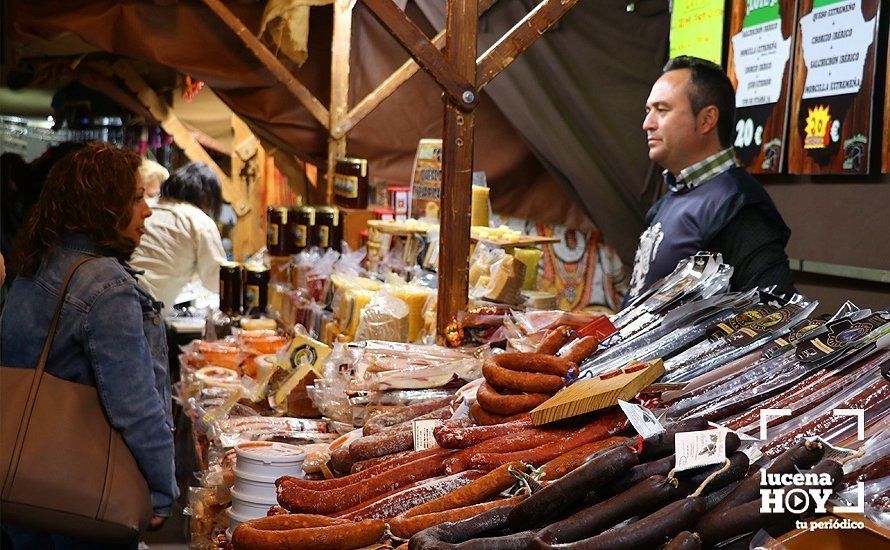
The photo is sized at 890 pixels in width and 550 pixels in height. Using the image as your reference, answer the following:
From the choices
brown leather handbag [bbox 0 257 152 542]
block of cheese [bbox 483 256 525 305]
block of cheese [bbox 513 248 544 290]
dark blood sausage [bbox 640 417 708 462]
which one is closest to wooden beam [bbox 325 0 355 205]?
block of cheese [bbox 513 248 544 290]

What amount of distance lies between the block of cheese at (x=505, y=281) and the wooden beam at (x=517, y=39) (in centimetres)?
80

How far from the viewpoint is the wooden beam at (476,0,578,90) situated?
396 centimetres

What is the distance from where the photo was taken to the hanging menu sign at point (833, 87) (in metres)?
4.29

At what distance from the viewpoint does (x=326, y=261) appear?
532cm

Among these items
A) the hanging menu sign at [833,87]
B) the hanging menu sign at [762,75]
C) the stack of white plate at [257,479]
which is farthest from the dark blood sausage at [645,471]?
the hanging menu sign at [762,75]

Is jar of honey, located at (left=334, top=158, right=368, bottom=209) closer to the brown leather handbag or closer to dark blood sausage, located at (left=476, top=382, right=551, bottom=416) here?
the brown leather handbag

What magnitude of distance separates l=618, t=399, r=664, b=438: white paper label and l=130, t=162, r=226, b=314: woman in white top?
19.2 feet

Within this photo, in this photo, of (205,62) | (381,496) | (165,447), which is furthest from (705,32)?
(381,496)

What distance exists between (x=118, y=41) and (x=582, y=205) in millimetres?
3574

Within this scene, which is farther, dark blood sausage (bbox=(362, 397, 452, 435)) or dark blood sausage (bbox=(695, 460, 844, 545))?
dark blood sausage (bbox=(362, 397, 452, 435))

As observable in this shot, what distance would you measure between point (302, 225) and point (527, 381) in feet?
11.4

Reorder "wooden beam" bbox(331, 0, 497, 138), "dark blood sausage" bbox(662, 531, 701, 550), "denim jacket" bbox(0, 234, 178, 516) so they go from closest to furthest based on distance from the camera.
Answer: "dark blood sausage" bbox(662, 531, 701, 550) < "denim jacket" bbox(0, 234, 178, 516) < "wooden beam" bbox(331, 0, 497, 138)

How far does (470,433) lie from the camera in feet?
7.26

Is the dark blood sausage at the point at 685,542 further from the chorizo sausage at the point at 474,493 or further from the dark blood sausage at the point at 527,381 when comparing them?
the dark blood sausage at the point at 527,381
